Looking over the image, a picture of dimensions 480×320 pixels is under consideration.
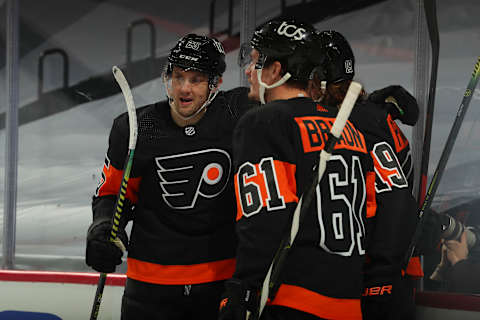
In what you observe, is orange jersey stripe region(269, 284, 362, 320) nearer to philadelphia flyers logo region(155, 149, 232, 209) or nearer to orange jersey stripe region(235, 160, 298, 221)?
orange jersey stripe region(235, 160, 298, 221)

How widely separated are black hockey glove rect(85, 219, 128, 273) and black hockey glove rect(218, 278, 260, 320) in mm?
668

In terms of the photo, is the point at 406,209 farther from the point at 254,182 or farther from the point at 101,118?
the point at 101,118

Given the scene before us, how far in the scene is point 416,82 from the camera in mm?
2818

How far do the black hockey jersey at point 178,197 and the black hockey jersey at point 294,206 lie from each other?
539mm

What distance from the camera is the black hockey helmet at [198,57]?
1976 millimetres

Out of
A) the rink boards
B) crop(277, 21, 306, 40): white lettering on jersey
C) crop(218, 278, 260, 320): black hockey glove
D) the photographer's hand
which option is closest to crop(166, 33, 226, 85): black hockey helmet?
crop(277, 21, 306, 40): white lettering on jersey

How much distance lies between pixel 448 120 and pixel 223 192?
4.35 ft

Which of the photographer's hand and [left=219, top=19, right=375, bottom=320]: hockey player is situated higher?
[left=219, top=19, right=375, bottom=320]: hockey player

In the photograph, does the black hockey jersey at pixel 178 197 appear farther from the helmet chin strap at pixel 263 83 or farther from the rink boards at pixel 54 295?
the rink boards at pixel 54 295

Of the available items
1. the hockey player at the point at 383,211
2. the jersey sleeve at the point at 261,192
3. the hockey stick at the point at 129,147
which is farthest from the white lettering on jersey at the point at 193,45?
the jersey sleeve at the point at 261,192

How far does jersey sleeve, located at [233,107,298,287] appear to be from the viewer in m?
1.34

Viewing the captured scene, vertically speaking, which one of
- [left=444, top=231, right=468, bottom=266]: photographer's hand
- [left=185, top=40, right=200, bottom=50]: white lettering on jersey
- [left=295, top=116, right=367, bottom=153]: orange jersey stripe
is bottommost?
[left=444, top=231, right=468, bottom=266]: photographer's hand

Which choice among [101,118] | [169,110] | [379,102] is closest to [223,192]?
[169,110]

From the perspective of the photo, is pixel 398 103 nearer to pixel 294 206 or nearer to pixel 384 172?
pixel 384 172
